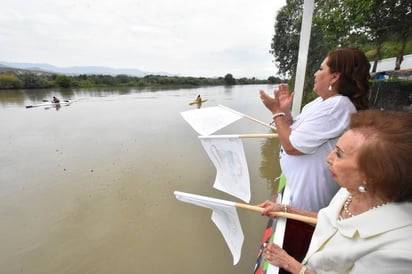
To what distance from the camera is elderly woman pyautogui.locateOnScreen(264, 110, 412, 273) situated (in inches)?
21.0

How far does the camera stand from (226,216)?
1377 mm

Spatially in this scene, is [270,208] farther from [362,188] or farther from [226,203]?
[362,188]

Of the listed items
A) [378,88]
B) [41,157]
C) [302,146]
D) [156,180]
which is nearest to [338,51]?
[302,146]

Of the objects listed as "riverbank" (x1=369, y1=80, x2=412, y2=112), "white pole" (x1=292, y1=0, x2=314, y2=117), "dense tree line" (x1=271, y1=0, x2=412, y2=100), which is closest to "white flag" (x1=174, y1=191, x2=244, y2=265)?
"white pole" (x1=292, y1=0, x2=314, y2=117)

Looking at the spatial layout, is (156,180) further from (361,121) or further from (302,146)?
(361,121)

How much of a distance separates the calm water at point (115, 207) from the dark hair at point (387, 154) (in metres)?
2.24

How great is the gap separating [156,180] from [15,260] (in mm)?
2382

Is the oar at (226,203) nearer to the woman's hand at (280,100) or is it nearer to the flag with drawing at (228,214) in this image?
the flag with drawing at (228,214)

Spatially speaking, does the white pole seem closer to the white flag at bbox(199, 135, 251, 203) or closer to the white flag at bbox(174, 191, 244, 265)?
the white flag at bbox(199, 135, 251, 203)

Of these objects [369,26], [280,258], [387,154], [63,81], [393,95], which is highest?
[369,26]

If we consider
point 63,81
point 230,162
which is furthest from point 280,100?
point 63,81

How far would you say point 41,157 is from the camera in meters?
5.55

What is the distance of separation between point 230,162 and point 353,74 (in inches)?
45.7

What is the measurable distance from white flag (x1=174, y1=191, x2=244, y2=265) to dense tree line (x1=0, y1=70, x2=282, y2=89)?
21.0m
